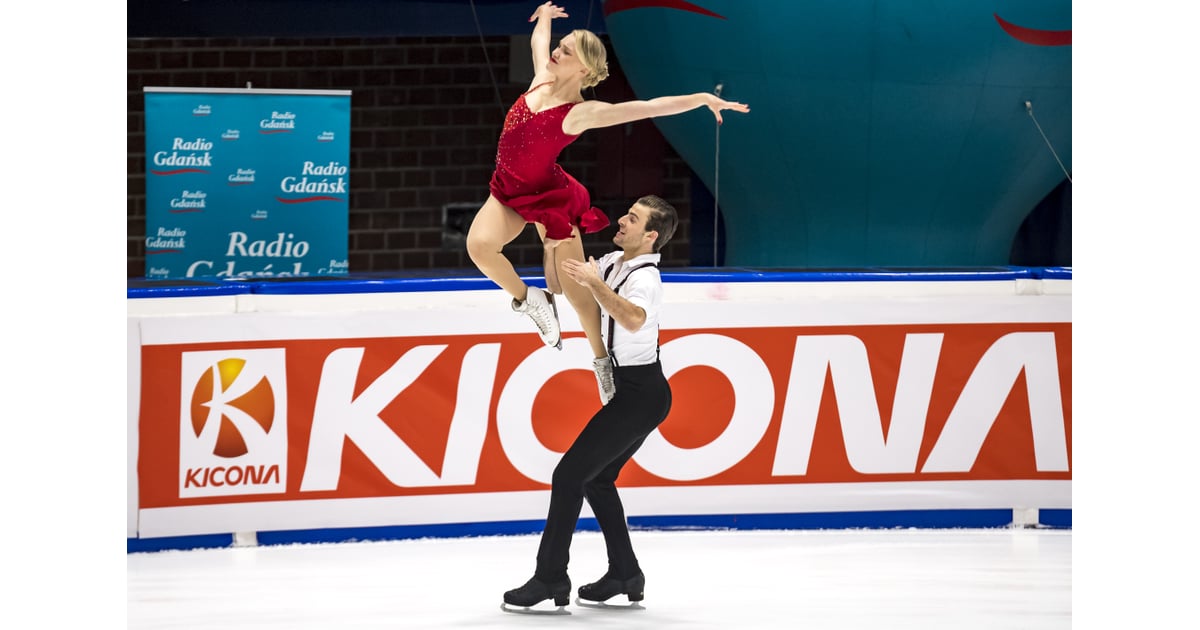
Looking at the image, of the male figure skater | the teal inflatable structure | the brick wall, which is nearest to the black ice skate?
the male figure skater

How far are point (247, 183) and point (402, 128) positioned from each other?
2.88m

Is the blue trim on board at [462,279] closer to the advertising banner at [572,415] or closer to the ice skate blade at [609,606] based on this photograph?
the advertising banner at [572,415]

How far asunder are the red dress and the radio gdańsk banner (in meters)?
3.42

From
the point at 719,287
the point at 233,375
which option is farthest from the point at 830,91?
the point at 233,375

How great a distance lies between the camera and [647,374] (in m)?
4.60

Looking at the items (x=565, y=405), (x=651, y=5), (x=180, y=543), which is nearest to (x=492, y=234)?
(x=565, y=405)

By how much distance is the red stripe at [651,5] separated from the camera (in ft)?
23.1

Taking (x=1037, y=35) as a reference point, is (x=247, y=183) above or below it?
below

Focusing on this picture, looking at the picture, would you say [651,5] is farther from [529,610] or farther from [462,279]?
[529,610]

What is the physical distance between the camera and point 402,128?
10023 mm

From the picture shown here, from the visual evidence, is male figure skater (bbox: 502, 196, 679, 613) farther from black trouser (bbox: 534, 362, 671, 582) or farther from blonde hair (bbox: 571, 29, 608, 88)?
blonde hair (bbox: 571, 29, 608, 88)

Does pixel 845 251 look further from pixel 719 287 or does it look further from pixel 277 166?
pixel 277 166

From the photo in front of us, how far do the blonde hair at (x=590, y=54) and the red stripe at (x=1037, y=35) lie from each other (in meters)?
3.78

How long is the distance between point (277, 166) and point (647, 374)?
341 centimetres
